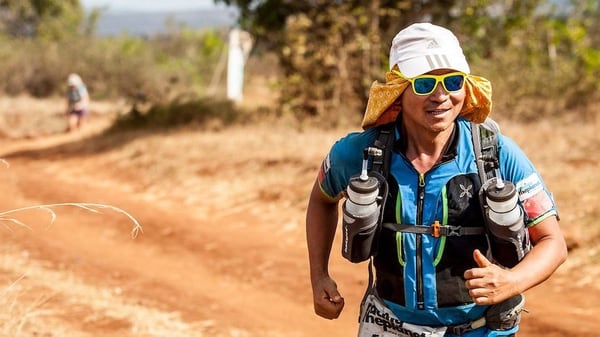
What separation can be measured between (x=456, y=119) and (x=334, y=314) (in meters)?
0.75

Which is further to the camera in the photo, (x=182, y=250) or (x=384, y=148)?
(x=182, y=250)

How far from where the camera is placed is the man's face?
9.18ft

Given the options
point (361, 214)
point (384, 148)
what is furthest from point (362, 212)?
point (384, 148)

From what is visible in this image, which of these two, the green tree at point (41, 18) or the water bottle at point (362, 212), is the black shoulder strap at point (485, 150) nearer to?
the water bottle at point (362, 212)

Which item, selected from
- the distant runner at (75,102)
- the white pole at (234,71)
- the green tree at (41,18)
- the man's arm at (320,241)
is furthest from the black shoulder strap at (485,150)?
the green tree at (41,18)

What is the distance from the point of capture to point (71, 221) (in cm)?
1052

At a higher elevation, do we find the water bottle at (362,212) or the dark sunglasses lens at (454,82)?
the dark sunglasses lens at (454,82)

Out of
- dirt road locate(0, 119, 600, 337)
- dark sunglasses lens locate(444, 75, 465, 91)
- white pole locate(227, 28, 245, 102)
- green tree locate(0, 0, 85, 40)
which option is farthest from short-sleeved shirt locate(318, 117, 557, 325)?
green tree locate(0, 0, 85, 40)

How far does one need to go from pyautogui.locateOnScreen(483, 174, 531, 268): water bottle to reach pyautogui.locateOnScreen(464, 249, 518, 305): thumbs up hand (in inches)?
4.9

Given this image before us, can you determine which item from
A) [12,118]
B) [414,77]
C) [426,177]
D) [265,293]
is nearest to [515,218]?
[426,177]

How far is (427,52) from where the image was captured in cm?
282

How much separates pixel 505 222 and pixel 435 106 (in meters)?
0.43

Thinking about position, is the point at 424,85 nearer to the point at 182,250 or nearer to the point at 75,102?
the point at 182,250

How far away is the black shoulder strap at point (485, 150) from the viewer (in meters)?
2.77
